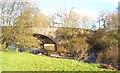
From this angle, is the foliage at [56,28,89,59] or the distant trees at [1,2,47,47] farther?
the foliage at [56,28,89,59]

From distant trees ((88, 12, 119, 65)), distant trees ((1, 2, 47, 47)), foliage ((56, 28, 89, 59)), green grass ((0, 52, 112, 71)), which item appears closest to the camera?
green grass ((0, 52, 112, 71))

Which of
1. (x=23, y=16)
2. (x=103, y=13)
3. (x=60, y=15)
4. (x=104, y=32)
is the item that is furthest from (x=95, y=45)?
(x=23, y=16)

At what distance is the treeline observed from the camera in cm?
1309

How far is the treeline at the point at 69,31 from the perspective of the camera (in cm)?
1309

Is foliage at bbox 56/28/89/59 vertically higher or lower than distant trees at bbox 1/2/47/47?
lower

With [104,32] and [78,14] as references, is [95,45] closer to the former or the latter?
[104,32]

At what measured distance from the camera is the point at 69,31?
21500 mm

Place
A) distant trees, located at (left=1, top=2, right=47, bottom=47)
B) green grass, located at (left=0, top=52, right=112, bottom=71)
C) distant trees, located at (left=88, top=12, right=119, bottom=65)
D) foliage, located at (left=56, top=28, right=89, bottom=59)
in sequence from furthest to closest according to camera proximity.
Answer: distant trees, located at (left=88, top=12, right=119, bottom=65) < foliage, located at (left=56, top=28, right=89, bottom=59) < distant trees, located at (left=1, top=2, right=47, bottom=47) < green grass, located at (left=0, top=52, right=112, bottom=71)

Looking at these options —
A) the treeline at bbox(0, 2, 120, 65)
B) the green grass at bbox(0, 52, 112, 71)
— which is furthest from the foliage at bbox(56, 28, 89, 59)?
the green grass at bbox(0, 52, 112, 71)

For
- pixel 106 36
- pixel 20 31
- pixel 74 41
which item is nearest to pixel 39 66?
pixel 20 31

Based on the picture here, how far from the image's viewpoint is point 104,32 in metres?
20.3

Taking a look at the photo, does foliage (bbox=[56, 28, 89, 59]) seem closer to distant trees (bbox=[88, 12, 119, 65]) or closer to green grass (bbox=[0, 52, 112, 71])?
distant trees (bbox=[88, 12, 119, 65])

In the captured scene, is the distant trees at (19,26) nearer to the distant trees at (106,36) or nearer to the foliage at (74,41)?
the foliage at (74,41)

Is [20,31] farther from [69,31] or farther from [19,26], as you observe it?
[69,31]
